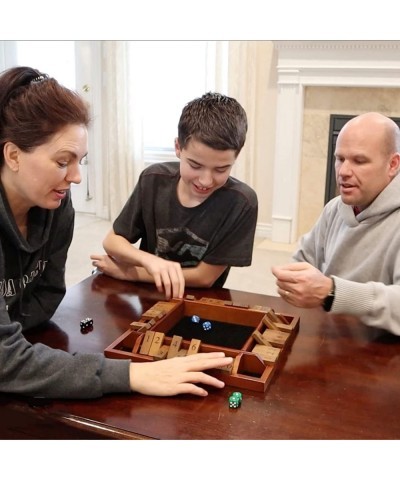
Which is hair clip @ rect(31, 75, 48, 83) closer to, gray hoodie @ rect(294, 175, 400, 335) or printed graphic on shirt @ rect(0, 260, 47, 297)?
printed graphic on shirt @ rect(0, 260, 47, 297)

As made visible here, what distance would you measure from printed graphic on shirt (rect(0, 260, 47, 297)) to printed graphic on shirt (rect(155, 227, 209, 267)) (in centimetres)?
47

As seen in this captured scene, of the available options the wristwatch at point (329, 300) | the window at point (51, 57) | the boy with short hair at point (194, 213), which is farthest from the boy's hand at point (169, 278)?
the window at point (51, 57)

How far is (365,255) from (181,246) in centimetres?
55

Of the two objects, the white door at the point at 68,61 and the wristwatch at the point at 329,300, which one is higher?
the white door at the point at 68,61

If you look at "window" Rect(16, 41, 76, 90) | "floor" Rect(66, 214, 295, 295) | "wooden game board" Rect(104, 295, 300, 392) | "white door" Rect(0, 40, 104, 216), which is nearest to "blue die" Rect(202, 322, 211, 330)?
"wooden game board" Rect(104, 295, 300, 392)

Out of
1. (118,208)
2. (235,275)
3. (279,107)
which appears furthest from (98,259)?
(118,208)

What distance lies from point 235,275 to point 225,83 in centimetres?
150

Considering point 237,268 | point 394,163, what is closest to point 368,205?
point 394,163

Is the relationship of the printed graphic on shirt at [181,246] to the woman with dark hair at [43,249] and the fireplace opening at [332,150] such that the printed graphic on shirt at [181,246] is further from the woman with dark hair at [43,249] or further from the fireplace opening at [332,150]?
the fireplace opening at [332,150]

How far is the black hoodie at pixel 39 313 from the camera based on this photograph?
94 centimetres

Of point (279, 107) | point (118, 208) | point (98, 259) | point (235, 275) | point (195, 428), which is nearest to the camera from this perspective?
point (195, 428)

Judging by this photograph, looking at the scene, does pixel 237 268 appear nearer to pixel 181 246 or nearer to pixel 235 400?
pixel 181 246

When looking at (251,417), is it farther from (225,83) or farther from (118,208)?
(118,208)

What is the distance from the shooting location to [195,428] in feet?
2.81
